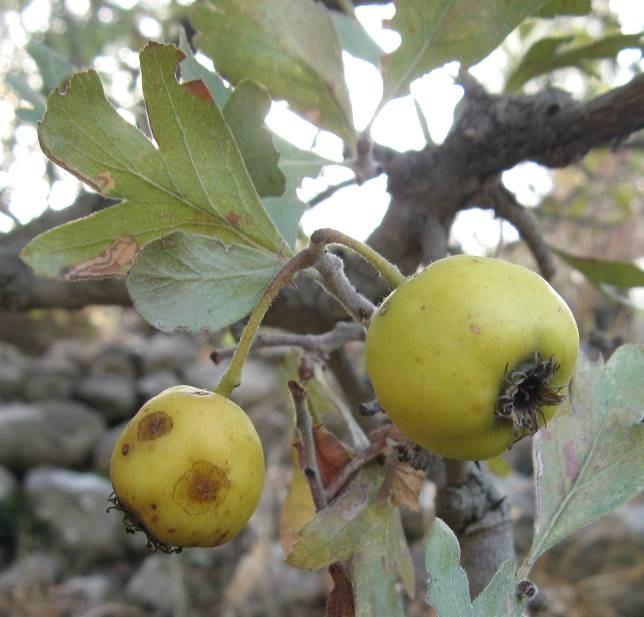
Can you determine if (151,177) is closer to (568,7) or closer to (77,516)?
(568,7)

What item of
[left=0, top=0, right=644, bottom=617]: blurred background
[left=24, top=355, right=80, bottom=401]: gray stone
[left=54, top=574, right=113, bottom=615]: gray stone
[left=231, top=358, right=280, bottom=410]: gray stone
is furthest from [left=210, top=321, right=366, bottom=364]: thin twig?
[left=24, top=355, right=80, bottom=401]: gray stone

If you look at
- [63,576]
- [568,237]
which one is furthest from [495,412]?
[63,576]

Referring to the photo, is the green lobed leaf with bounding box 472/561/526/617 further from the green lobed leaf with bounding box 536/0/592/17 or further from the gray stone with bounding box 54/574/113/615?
the gray stone with bounding box 54/574/113/615

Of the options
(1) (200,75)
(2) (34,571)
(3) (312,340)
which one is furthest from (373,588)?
(2) (34,571)

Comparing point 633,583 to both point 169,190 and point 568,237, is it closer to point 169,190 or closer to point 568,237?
point 568,237

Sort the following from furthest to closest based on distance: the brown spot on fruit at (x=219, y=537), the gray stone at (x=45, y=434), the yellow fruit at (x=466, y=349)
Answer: the gray stone at (x=45, y=434) → the brown spot on fruit at (x=219, y=537) → the yellow fruit at (x=466, y=349)

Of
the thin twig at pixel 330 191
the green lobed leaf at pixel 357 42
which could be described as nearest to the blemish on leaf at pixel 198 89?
the thin twig at pixel 330 191

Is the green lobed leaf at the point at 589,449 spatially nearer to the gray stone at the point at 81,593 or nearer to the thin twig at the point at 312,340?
the thin twig at the point at 312,340

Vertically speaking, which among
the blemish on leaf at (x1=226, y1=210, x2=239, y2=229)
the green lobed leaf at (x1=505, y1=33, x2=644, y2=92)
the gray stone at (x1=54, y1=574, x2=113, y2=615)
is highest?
the green lobed leaf at (x1=505, y1=33, x2=644, y2=92)
